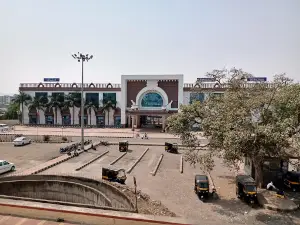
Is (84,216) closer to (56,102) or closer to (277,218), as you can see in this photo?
(277,218)

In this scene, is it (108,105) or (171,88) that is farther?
(108,105)

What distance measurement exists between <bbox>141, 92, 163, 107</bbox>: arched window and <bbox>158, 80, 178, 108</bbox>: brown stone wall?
204cm

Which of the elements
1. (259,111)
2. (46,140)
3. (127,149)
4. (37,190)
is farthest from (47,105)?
(259,111)

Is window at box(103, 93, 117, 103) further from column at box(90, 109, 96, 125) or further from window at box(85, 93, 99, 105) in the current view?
column at box(90, 109, 96, 125)

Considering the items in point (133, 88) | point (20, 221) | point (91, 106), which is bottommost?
point (20, 221)

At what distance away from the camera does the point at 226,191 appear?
17.6 m

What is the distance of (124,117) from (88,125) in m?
9.73

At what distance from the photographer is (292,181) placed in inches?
695

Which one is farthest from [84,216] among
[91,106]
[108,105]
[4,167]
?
[91,106]

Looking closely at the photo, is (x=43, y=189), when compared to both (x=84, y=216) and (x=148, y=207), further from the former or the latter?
(x=84, y=216)

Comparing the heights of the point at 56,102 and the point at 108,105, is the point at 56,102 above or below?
above

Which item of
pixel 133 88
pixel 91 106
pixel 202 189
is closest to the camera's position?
pixel 202 189

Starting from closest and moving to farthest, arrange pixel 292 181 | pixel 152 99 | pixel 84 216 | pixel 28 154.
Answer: pixel 84 216
pixel 292 181
pixel 28 154
pixel 152 99

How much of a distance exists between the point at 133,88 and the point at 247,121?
44.0 metres
